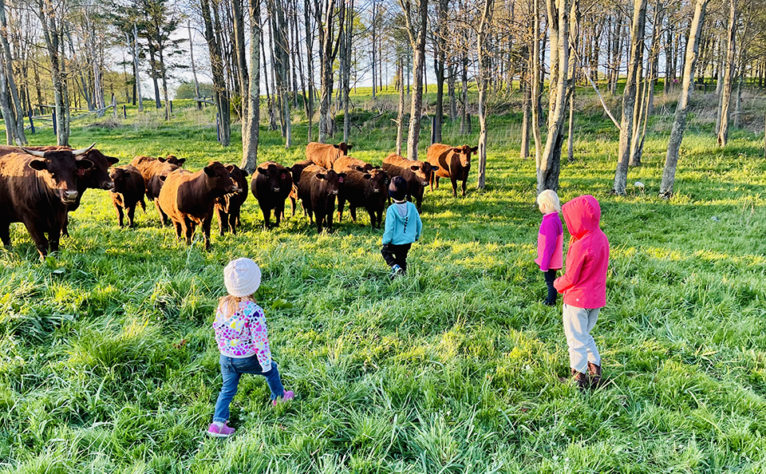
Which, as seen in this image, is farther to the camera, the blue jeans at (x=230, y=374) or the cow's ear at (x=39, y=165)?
the cow's ear at (x=39, y=165)

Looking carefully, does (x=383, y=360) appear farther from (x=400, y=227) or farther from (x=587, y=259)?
(x=400, y=227)

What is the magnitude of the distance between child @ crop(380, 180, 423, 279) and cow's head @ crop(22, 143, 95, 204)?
4746 mm

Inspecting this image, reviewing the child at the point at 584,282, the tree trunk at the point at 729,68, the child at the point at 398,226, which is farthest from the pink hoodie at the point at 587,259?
the tree trunk at the point at 729,68

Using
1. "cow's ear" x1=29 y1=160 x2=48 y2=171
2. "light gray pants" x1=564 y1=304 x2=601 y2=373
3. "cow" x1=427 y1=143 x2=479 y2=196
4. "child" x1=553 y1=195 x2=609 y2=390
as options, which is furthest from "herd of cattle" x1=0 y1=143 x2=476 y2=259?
"light gray pants" x1=564 y1=304 x2=601 y2=373

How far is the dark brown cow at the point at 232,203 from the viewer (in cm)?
837

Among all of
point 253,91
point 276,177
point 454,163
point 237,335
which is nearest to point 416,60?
point 454,163

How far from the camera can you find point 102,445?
3.02 meters

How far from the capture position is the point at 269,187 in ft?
30.8

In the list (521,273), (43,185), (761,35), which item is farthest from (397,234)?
(761,35)

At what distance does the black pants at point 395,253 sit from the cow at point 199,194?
322 centimetres

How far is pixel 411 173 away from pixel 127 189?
7.23 meters

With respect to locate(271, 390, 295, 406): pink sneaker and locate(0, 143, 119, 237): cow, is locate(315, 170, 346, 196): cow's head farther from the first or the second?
locate(271, 390, 295, 406): pink sneaker

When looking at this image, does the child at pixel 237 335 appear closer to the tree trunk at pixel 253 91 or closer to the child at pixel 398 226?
Result: the child at pixel 398 226

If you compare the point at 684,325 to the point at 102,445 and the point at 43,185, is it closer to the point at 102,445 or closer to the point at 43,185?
the point at 102,445
